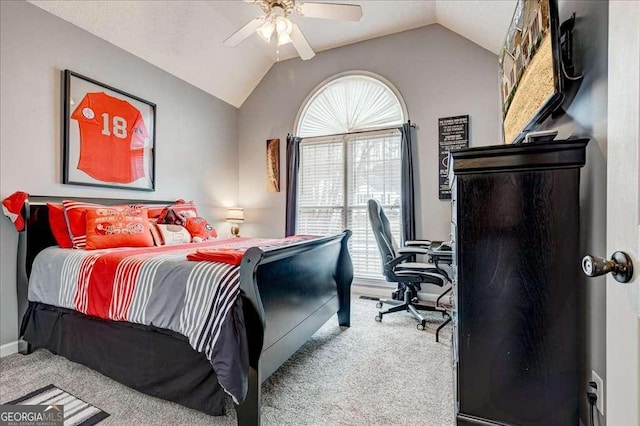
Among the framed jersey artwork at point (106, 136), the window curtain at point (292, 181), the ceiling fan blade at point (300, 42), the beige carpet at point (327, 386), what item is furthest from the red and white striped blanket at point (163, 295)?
the window curtain at point (292, 181)

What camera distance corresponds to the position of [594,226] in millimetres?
1182

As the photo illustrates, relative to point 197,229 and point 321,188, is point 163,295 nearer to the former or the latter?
point 197,229

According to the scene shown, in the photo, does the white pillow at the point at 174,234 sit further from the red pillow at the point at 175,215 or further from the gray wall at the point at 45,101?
the gray wall at the point at 45,101

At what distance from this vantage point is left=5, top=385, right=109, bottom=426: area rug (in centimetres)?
159

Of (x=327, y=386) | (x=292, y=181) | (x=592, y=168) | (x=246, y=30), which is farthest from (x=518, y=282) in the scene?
(x=292, y=181)

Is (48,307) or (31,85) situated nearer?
(48,307)

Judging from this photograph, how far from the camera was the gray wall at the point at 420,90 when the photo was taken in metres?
3.57

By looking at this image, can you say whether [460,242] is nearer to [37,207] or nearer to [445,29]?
[37,207]

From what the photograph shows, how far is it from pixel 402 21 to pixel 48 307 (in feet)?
14.6

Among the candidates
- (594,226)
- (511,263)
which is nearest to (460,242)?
(511,263)

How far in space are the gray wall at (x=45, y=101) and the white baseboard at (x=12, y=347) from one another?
0.04m

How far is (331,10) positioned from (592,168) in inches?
80.5

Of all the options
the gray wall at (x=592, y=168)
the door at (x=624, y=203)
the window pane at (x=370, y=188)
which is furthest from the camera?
the window pane at (x=370, y=188)

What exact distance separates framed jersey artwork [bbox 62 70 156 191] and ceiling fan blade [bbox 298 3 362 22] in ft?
6.85
